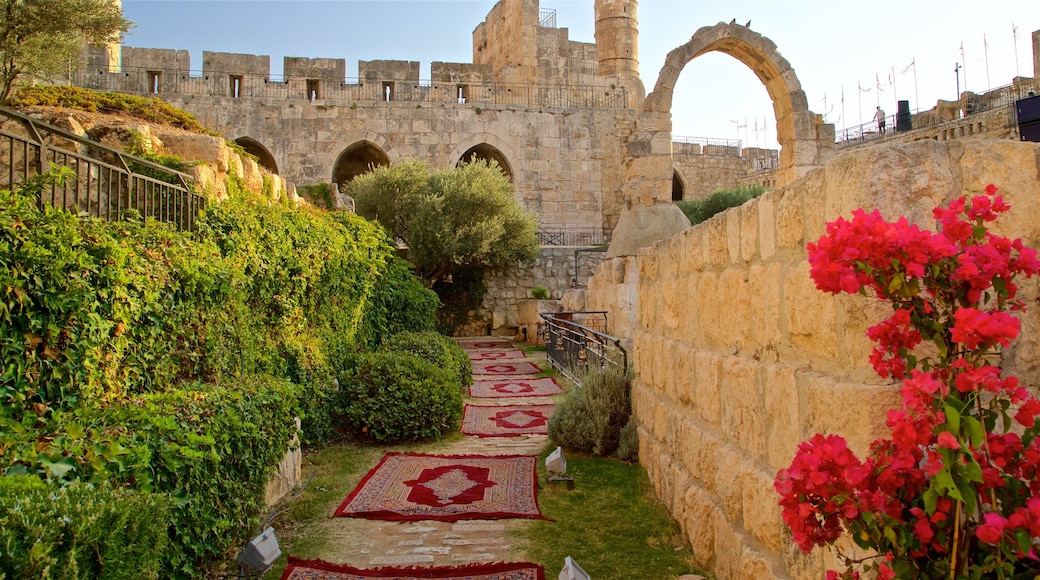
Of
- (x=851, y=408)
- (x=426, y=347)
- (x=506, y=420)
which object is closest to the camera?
(x=851, y=408)

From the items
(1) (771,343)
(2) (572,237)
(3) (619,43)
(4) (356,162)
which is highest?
(3) (619,43)

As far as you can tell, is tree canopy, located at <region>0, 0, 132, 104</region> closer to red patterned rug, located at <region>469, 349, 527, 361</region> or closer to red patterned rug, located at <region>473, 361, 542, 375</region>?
red patterned rug, located at <region>473, 361, 542, 375</region>

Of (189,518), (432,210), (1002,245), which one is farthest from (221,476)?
(432,210)

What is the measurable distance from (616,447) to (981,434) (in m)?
4.47

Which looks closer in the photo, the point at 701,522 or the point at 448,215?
the point at 701,522

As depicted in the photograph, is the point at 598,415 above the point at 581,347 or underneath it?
underneath

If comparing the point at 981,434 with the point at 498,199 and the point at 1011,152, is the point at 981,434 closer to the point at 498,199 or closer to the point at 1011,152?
the point at 1011,152

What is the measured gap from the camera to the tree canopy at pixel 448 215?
18.1 m

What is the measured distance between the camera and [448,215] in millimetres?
18281

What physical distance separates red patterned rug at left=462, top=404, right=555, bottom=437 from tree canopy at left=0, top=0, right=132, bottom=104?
8.32 m

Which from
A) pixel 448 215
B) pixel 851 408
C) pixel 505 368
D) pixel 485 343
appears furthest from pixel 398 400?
pixel 448 215

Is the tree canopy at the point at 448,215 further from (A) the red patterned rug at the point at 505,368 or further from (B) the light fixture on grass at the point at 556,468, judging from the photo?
(B) the light fixture on grass at the point at 556,468

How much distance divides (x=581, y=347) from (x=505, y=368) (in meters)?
3.03

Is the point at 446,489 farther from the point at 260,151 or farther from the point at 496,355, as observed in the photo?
the point at 260,151
